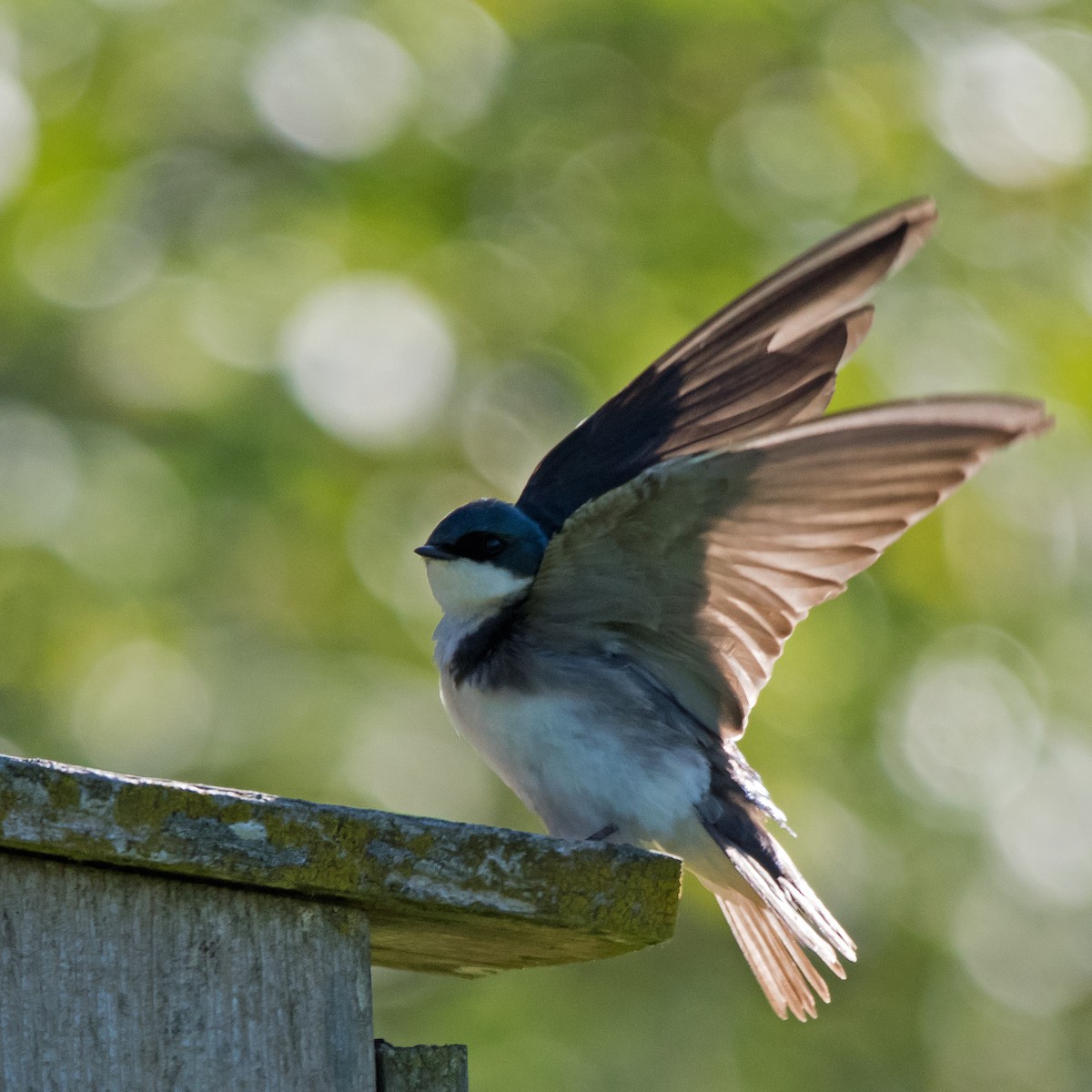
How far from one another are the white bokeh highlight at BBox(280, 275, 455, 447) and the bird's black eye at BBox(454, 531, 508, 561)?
1.15 meters

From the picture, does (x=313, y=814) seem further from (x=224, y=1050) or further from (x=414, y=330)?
(x=414, y=330)

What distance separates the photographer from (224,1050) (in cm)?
144

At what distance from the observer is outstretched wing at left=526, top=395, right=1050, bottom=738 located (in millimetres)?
1904

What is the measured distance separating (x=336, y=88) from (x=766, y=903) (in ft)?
7.73

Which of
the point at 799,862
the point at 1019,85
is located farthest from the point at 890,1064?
the point at 1019,85

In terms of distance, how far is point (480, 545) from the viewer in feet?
8.22

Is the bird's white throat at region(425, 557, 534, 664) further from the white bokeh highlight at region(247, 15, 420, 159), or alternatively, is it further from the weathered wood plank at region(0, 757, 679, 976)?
the white bokeh highlight at region(247, 15, 420, 159)

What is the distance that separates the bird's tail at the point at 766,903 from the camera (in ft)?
7.46

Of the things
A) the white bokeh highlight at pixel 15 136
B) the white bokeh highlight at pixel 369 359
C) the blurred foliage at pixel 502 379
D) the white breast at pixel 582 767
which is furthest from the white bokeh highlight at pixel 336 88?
the white breast at pixel 582 767

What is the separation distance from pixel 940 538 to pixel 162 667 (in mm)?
1818

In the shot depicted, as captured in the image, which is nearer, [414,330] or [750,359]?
[750,359]

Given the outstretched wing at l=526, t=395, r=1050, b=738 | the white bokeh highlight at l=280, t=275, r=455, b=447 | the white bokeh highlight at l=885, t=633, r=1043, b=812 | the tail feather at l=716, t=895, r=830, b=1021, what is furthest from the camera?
the white bokeh highlight at l=885, t=633, r=1043, b=812

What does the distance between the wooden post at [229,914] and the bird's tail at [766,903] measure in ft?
2.48

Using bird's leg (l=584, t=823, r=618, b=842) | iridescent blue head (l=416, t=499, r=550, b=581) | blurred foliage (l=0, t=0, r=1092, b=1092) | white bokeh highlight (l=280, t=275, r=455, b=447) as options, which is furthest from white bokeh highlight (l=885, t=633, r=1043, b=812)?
bird's leg (l=584, t=823, r=618, b=842)
